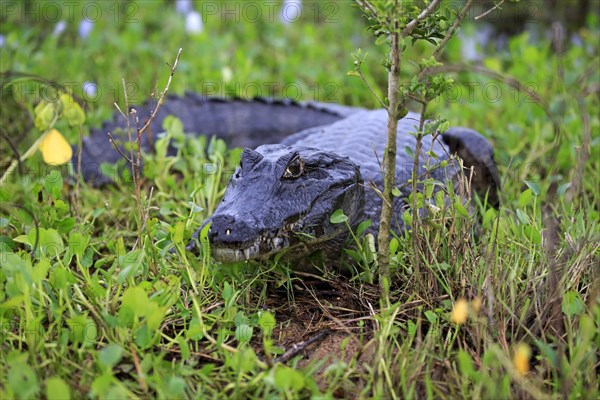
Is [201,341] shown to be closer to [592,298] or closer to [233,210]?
[233,210]

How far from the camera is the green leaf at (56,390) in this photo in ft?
5.92

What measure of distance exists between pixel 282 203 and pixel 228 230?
12.9 inches

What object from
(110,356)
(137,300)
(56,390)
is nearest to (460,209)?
(137,300)

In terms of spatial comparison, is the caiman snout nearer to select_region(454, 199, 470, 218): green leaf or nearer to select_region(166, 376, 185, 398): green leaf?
select_region(166, 376, 185, 398): green leaf

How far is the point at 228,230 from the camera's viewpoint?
7.32 ft

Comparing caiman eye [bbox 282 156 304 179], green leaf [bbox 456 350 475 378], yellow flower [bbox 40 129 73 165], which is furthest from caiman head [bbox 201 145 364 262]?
yellow flower [bbox 40 129 73 165]

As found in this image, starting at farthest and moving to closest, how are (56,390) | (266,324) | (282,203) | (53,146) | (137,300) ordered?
(53,146), (282,203), (266,324), (137,300), (56,390)

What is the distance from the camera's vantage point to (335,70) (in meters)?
5.89

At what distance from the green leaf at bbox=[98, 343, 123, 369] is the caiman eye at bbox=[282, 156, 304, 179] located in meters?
0.95

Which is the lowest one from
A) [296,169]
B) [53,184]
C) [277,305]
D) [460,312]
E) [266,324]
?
[277,305]

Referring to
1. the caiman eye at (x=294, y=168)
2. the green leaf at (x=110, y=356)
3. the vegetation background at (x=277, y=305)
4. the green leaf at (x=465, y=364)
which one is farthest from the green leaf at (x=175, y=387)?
the caiman eye at (x=294, y=168)

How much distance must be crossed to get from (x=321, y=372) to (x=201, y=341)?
44cm

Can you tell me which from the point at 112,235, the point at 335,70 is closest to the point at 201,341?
the point at 112,235

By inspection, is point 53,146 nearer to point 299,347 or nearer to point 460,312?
point 299,347
